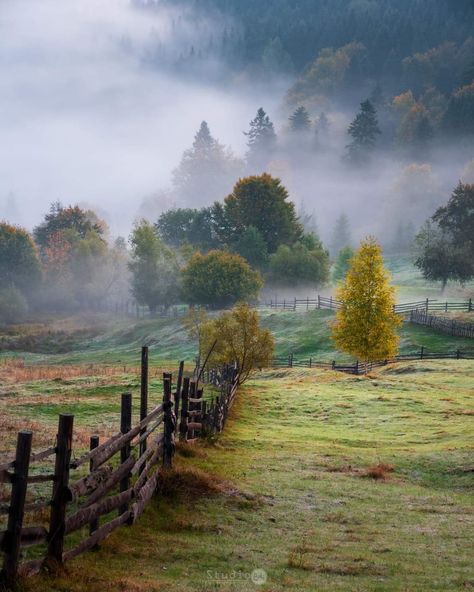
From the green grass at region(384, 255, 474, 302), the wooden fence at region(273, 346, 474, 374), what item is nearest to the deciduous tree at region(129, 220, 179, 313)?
the green grass at region(384, 255, 474, 302)

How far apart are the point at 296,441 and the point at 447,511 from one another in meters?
11.7

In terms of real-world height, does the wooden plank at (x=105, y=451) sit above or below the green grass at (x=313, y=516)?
above

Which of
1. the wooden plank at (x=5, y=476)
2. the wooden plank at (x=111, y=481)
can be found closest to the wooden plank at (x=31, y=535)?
the wooden plank at (x=5, y=476)

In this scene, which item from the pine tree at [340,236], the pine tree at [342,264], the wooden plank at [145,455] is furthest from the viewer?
the pine tree at [340,236]

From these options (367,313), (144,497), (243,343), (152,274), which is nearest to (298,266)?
(152,274)

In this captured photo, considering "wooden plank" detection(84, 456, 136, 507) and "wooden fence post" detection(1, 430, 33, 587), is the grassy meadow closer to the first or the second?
"wooden fence post" detection(1, 430, 33, 587)

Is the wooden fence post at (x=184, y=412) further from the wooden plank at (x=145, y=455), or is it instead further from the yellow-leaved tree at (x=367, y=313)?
the yellow-leaved tree at (x=367, y=313)

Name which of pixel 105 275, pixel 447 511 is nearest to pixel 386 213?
pixel 105 275

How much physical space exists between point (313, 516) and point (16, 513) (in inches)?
378

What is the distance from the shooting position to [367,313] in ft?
199

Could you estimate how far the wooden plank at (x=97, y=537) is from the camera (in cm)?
1165

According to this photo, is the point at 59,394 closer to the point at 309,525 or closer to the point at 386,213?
the point at 309,525

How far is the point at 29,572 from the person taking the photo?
1035 centimetres

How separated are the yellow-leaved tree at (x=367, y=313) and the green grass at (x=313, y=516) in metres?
21.5
